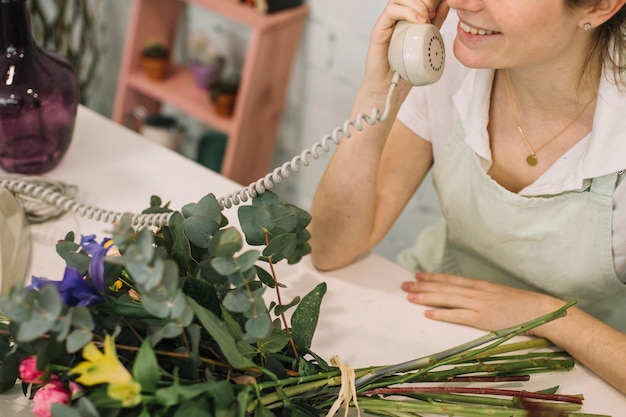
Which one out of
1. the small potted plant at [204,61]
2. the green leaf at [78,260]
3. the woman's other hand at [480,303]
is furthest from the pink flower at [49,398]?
the small potted plant at [204,61]

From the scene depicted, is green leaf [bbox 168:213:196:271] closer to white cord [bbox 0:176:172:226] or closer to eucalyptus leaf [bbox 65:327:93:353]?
eucalyptus leaf [bbox 65:327:93:353]

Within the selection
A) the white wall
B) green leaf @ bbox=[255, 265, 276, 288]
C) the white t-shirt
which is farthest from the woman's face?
the white wall

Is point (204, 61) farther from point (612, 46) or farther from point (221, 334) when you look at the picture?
point (221, 334)

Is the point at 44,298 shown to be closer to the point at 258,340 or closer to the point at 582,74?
the point at 258,340

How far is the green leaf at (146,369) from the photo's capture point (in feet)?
2.12

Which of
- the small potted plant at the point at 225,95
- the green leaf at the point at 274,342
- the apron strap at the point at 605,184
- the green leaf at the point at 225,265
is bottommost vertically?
the small potted plant at the point at 225,95

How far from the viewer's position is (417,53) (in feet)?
3.37

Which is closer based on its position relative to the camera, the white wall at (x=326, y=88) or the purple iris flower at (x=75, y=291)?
the purple iris flower at (x=75, y=291)

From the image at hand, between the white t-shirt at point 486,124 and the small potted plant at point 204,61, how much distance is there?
3.61 ft

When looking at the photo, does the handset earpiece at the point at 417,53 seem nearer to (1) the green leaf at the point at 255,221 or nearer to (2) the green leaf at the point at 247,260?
(1) the green leaf at the point at 255,221

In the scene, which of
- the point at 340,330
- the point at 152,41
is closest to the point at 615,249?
the point at 340,330

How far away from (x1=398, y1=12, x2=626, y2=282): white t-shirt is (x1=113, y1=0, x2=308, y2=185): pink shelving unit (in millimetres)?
819

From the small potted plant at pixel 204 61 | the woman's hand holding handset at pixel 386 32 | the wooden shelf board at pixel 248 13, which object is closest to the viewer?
the woman's hand holding handset at pixel 386 32

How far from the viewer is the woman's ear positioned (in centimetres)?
99
